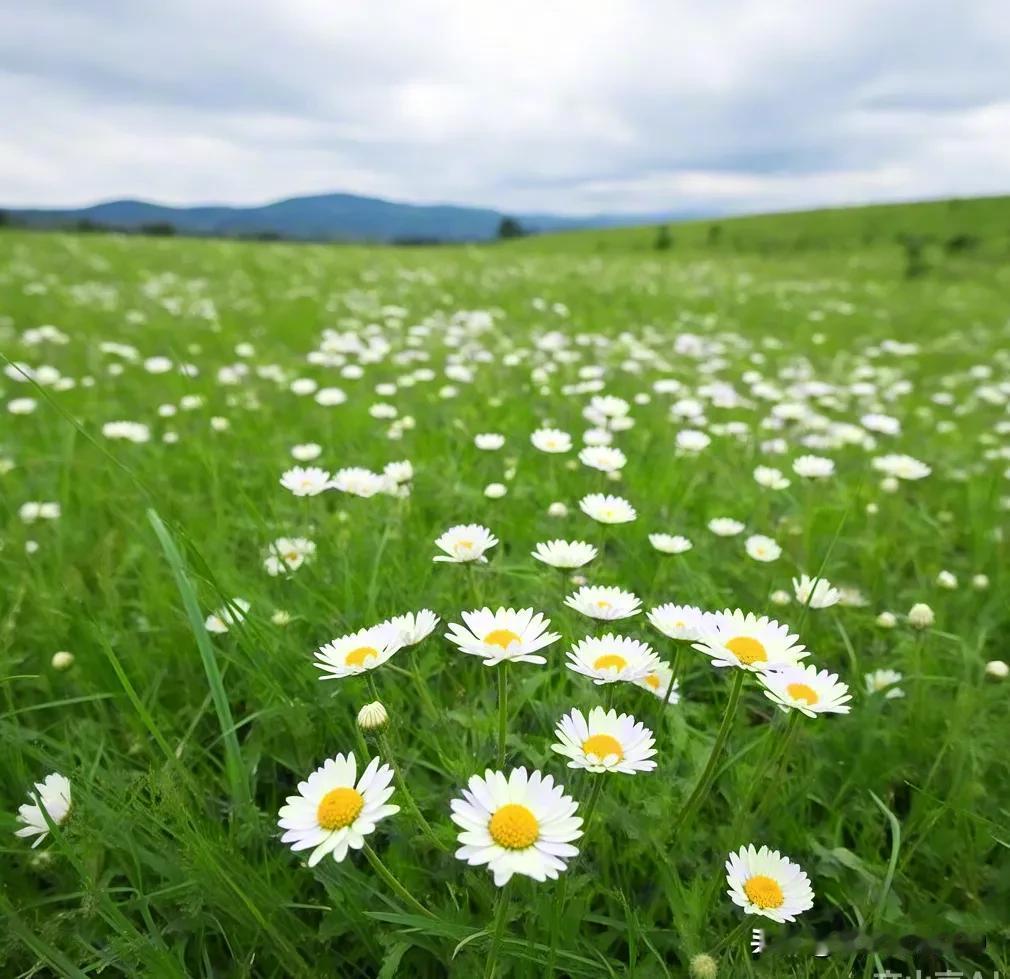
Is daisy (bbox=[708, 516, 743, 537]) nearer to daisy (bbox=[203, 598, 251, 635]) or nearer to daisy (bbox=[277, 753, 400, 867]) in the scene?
daisy (bbox=[203, 598, 251, 635])

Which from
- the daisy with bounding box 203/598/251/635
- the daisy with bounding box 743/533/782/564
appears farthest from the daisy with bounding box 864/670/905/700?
the daisy with bounding box 203/598/251/635

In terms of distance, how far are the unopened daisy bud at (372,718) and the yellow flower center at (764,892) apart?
0.55 meters

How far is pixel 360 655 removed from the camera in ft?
3.75

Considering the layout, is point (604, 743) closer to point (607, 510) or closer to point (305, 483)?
point (607, 510)

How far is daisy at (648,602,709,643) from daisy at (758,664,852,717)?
0.45ft

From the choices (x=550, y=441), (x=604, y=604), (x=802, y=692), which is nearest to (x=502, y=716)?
(x=604, y=604)

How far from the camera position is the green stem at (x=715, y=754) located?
40.9 inches

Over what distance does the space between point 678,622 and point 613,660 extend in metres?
0.20

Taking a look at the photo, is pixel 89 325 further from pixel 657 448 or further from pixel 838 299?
pixel 838 299

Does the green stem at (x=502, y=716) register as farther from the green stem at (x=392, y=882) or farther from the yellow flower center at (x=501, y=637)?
the green stem at (x=392, y=882)

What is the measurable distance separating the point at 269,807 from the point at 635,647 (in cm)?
77

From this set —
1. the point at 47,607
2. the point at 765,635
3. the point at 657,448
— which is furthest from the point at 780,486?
the point at 47,607

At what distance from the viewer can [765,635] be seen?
1.17m

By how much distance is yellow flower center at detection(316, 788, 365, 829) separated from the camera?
0.90 meters
